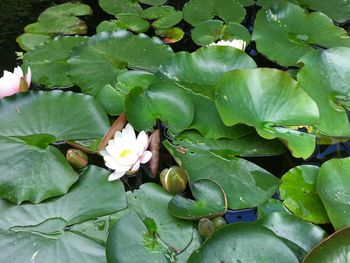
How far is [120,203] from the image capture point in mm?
1149

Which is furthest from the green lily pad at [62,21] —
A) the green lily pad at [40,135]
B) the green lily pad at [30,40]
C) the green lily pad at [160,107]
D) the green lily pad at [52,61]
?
the green lily pad at [160,107]

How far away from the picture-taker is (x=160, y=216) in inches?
43.3

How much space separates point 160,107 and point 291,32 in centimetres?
69

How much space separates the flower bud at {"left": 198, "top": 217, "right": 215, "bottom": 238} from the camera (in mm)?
1012

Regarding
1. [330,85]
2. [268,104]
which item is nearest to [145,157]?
[268,104]

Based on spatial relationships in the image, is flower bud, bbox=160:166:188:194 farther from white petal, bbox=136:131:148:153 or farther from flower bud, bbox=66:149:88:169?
flower bud, bbox=66:149:88:169

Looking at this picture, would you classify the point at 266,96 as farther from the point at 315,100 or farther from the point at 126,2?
the point at 126,2

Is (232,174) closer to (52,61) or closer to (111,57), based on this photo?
(111,57)

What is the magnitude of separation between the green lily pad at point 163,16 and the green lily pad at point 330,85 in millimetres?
676

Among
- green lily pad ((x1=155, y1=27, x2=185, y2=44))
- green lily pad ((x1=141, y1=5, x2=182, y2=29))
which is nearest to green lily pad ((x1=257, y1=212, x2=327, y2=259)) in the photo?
green lily pad ((x1=155, y1=27, x2=185, y2=44))

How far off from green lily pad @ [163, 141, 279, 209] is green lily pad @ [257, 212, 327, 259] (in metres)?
0.10

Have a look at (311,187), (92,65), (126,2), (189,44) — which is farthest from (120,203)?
(126,2)

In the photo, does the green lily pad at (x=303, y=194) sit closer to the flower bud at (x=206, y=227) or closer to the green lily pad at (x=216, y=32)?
the flower bud at (x=206, y=227)

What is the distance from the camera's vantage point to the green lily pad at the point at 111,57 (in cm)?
153
